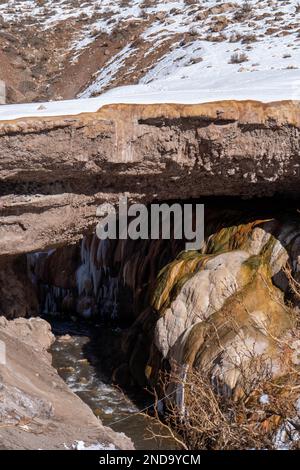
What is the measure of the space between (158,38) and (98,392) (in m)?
13.6

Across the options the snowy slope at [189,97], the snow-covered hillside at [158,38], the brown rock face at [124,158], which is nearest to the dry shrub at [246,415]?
the brown rock face at [124,158]

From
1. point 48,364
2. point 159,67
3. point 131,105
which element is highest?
point 159,67

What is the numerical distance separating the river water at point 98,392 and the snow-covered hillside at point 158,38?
12.5 ft

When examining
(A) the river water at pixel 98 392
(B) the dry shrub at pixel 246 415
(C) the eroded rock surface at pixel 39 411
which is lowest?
(A) the river water at pixel 98 392

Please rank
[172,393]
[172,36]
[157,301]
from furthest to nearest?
[172,36] < [157,301] < [172,393]

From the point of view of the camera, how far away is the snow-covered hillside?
1598 cm

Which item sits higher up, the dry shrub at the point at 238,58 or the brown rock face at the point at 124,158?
the dry shrub at the point at 238,58

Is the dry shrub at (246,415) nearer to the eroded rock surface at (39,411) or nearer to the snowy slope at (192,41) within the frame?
the eroded rock surface at (39,411)

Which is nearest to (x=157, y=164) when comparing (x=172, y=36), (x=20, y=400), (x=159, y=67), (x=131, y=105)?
(x=131, y=105)

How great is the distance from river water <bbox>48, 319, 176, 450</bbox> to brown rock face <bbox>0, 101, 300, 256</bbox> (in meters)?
1.73

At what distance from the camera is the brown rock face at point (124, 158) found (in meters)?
7.39

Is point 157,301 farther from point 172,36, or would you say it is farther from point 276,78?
point 172,36

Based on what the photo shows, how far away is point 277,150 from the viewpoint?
7.91m
